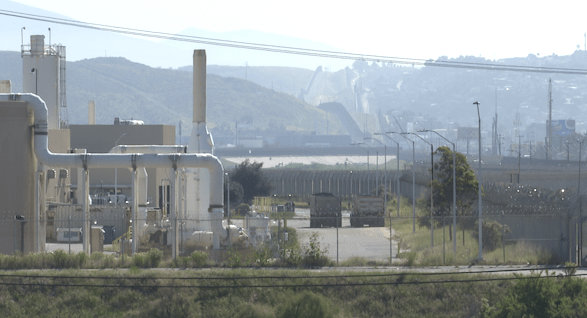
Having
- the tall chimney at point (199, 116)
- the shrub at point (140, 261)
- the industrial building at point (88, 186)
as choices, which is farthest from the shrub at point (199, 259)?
the tall chimney at point (199, 116)

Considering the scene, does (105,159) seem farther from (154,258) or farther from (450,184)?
(450,184)

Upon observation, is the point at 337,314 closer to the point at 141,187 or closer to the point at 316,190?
the point at 141,187

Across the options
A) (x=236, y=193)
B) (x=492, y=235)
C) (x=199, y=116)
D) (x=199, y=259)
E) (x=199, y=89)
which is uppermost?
(x=199, y=89)

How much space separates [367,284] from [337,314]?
212 cm

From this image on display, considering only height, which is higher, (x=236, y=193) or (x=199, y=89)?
(x=199, y=89)

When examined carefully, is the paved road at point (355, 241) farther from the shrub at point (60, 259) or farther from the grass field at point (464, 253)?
the shrub at point (60, 259)

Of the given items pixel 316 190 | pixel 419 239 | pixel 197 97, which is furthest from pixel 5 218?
pixel 316 190

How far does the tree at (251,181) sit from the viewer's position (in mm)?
109312

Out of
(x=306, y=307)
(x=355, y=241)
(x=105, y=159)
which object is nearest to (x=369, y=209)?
(x=355, y=241)

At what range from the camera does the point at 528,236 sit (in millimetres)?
44781

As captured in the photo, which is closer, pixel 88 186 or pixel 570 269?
pixel 570 269

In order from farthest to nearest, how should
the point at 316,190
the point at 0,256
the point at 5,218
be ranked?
the point at 316,190
the point at 5,218
the point at 0,256

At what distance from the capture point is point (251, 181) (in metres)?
110

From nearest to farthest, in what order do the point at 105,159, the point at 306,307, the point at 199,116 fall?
the point at 306,307 → the point at 105,159 → the point at 199,116
